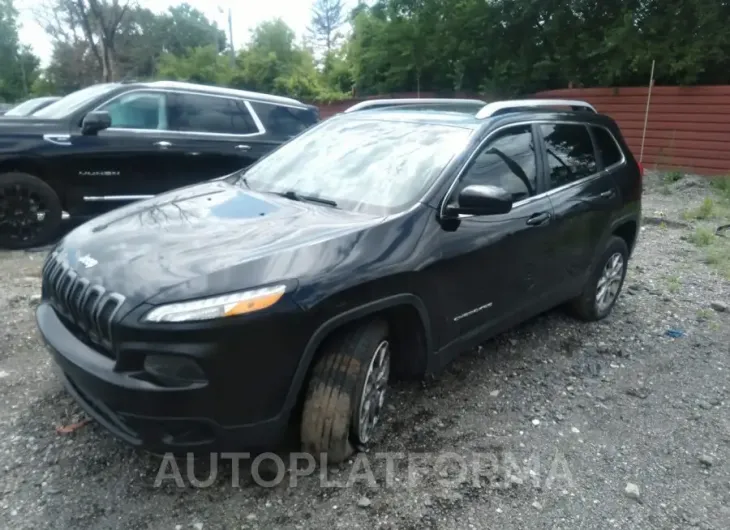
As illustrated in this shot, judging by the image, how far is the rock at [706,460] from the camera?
309 centimetres

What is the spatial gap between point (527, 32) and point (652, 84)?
14.2 feet

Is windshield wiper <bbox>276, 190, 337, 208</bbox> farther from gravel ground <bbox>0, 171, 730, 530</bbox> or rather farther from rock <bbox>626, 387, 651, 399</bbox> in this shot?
rock <bbox>626, 387, 651, 399</bbox>

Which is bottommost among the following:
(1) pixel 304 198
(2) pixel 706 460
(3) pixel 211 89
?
(2) pixel 706 460

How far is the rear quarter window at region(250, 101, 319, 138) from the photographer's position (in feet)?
23.8

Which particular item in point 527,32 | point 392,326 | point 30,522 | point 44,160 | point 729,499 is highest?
point 527,32

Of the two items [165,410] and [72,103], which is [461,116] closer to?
[165,410]

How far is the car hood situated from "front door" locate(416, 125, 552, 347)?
0.51 m

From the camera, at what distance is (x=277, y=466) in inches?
112

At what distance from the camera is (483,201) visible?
3000 mm

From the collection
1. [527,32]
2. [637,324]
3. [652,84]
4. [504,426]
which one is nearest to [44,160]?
[504,426]

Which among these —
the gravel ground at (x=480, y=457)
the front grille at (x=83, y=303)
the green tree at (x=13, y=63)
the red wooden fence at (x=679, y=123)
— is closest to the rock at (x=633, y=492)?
the gravel ground at (x=480, y=457)

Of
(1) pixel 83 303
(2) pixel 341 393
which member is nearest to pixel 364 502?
(2) pixel 341 393

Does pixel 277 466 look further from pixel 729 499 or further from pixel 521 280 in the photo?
pixel 729 499

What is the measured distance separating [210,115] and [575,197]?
4427mm
